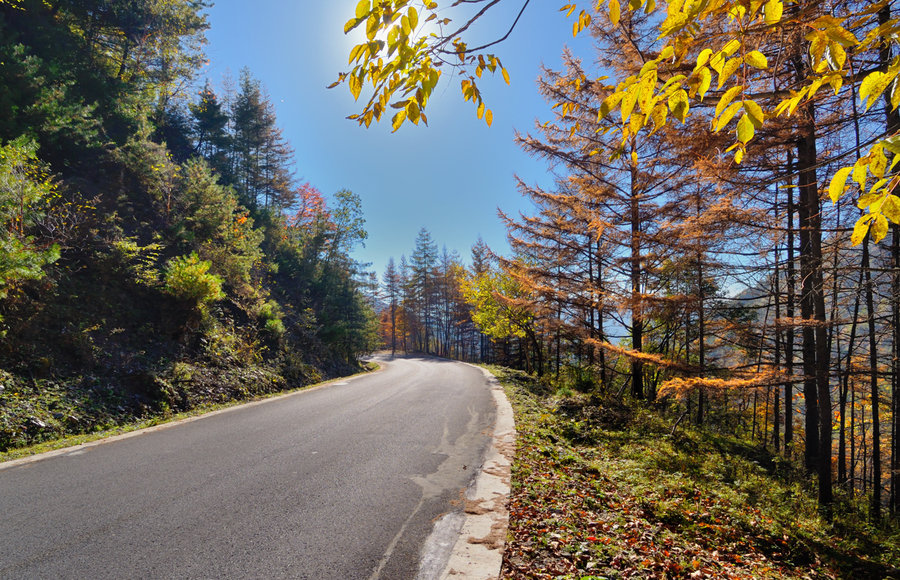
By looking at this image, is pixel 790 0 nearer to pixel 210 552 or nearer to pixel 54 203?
pixel 210 552

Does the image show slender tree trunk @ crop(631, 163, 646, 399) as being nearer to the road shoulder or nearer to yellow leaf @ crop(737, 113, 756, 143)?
the road shoulder

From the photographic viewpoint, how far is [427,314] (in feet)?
169

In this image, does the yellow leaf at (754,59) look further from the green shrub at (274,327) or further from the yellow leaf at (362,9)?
the green shrub at (274,327)

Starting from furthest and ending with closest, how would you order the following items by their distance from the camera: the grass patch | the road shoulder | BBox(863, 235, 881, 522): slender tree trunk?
BBox(863, 235, 881, 522): slender tree trunk → the grass patch → the road shoulder

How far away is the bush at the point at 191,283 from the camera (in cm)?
955

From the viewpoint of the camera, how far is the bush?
9.55 m

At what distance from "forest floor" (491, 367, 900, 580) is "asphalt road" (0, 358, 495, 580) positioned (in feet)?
3.18

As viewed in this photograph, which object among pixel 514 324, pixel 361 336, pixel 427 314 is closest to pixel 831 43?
pixel 514 324

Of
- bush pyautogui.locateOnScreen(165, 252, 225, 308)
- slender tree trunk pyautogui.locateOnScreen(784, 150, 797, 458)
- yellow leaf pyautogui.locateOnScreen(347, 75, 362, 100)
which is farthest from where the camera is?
bush pyautogui.locateOnScreen(165, 252, 225, 308)

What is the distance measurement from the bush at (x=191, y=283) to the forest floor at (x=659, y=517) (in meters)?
8.91

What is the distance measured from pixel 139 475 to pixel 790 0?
7465mm

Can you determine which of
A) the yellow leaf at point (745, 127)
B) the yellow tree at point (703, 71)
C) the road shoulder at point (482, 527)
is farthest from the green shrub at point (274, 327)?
the yellow leaf at point (745, 127)

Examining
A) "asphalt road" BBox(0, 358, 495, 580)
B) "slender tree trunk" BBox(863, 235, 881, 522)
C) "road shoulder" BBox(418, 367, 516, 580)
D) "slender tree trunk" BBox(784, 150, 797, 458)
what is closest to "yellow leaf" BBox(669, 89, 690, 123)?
"slender tree trunk" BBox(784, 150, 797, 458)

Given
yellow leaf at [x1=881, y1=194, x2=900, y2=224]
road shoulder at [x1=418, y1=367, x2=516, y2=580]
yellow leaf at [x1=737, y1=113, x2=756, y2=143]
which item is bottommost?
road shoulder at [x1=418, y1=367, x2=516, y2=580]
